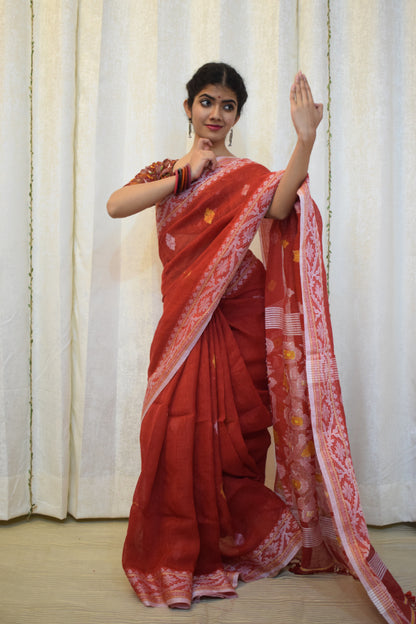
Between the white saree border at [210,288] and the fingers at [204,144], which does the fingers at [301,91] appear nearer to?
the white saree border at [210,288]

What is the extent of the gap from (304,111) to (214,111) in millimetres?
383

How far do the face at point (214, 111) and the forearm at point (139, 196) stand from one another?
10.3 inches

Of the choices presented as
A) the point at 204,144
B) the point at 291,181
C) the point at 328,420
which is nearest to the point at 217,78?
the point at 204,144

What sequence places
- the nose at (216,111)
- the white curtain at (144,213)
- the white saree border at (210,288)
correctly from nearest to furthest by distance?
the white saree border at (210,288), the nose at (216,111), the white curtain at (144,213)

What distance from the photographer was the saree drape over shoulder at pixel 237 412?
68.9 inches

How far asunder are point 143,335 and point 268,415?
777mm

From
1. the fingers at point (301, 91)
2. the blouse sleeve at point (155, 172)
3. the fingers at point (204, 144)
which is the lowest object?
the blouse sleeve at point (155, 172)

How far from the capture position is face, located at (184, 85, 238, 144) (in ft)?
6.62

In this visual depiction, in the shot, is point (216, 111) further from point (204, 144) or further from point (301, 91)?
point (301, 91)

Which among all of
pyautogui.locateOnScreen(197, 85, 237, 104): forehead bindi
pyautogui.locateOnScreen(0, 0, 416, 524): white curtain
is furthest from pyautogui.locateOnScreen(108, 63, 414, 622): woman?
pyautogui.locateOnScreen(0, 0, 416, 524): white curtain

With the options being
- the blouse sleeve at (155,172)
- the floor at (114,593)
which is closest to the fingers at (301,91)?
the blouse sleeve at (155,172)

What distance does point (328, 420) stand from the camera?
1767 mm

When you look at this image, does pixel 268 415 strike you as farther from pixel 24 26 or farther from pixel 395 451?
pixel 24 26

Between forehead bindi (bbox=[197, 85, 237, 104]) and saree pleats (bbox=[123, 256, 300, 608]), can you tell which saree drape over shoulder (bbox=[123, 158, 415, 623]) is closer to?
saree pleats (bbox=[123, 256, 300, 608])
